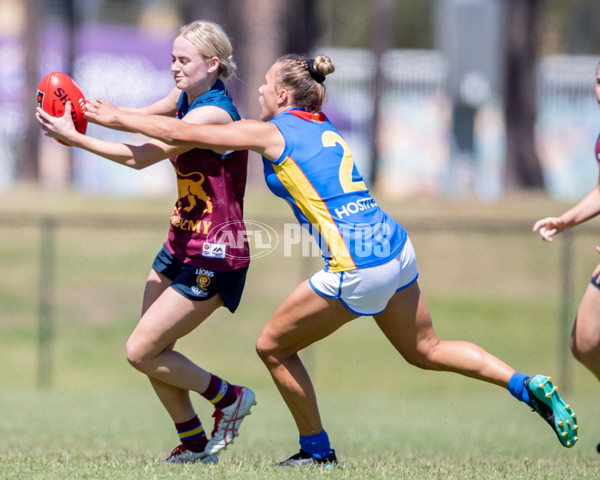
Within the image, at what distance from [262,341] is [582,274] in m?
10.6

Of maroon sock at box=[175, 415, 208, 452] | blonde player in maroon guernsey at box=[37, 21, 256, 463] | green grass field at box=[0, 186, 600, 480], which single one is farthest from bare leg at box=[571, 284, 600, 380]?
maroon sock at box=[175, 415, 208, 452]

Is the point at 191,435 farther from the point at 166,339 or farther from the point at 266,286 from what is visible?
the point at 266,286

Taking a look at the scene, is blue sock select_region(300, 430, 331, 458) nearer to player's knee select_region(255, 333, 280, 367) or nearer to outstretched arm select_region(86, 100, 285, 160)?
player's knee select_region(255, 333, 280, 367)

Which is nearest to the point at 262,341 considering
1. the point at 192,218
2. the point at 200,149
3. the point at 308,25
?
the point at 192,218

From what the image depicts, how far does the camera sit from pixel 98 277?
14016 millimetres

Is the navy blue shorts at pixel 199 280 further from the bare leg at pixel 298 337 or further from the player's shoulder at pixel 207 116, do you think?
the player's shoulder at pixel 207 116

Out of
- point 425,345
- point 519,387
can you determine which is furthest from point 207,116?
point 519,387

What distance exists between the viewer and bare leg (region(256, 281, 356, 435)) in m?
4.88

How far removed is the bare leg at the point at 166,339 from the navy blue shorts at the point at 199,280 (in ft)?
0.13

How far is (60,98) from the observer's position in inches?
201

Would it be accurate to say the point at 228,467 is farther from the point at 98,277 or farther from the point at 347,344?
the point at 98,277

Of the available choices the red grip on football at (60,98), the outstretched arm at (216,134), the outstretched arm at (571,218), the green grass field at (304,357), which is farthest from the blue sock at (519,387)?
the red grip on football at (60,98)

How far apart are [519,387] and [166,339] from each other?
1.95m

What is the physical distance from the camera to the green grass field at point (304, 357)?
19.2 feet
